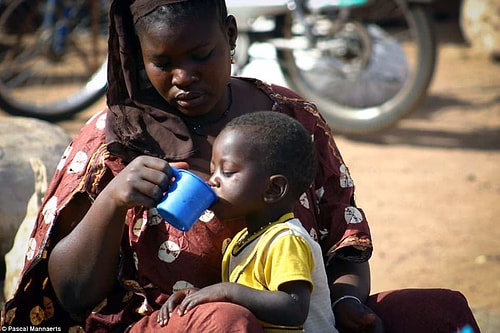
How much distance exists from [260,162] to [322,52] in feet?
15.1

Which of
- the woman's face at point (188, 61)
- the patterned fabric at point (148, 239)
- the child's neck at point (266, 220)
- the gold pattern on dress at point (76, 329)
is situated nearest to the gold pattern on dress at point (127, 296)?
the patterned fabric at point (148, 239)

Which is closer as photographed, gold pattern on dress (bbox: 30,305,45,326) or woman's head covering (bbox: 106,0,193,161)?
woman's head covering (bbox: 106,0,193,161)

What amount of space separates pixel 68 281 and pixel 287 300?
24.0 inches

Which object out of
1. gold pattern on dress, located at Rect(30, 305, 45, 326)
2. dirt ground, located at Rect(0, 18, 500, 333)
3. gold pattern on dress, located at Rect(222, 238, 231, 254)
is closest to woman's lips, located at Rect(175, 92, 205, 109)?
gold pattern on dress, located at Rect(222, 238, 231, 254)

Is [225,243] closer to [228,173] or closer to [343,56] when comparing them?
[228,173]

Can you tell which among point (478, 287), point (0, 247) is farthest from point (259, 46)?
point (0, 247)

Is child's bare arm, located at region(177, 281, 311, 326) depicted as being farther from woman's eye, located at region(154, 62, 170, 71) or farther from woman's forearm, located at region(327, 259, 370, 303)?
woman's eye, located at region(154, 62, 170, 71)

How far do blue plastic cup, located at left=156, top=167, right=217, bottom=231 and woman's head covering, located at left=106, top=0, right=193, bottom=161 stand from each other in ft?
0.92

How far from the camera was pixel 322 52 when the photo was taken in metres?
6.88

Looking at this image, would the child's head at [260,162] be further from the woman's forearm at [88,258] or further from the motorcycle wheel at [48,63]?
the motorcycle wheel at [48,63]

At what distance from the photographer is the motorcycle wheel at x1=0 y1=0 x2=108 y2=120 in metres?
7.25

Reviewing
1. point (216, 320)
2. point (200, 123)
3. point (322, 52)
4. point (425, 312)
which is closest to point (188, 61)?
point (200, 123)

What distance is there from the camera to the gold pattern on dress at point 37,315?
105 inches

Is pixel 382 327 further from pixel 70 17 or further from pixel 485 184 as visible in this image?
pixel 70 17
